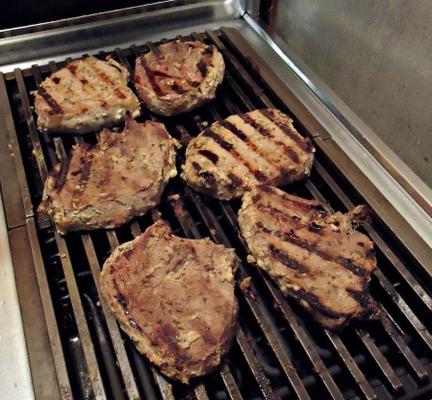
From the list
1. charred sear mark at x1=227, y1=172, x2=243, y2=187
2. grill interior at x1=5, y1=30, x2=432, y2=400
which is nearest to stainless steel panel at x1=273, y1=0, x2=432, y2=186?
grill interior at x1=5, y1=30, x2=432, y2=400

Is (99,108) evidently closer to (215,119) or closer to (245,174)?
(215,119)

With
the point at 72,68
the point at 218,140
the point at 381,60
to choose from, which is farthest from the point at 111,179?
the point at 381,60

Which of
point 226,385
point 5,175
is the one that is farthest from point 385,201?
point 5,175

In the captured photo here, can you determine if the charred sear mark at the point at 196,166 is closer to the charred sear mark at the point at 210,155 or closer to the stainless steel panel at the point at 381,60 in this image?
the charred sear mark at the point at 210,155

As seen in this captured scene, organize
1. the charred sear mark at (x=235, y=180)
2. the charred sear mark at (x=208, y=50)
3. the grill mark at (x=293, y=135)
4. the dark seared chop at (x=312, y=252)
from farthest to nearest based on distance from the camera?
the charred sear mark at (x=208, y=50), the grill mark at (x=293, y=135), the charred sear mark at (x=235, y=180), the dark seared chop at (x=312, y=252)

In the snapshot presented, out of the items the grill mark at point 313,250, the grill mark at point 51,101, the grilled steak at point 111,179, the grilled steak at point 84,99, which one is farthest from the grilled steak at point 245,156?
the grill mark at point 51,101

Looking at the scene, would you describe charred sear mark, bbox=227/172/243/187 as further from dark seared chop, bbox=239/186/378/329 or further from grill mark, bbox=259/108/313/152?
grill mark, bbox=259/108/313/152
